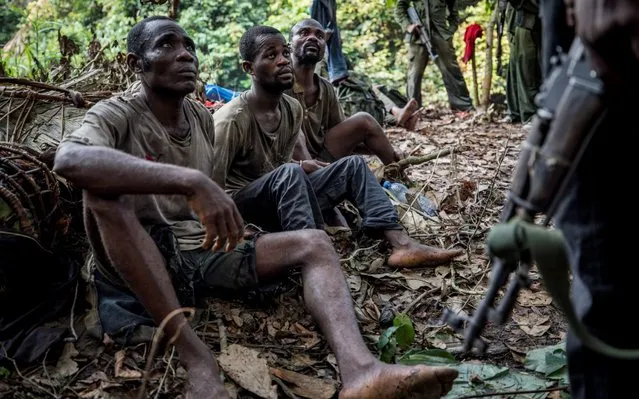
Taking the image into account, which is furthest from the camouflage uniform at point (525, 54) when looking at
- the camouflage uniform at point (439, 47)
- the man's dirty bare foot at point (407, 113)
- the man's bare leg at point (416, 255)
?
the man's bare leg at point (416, 255)

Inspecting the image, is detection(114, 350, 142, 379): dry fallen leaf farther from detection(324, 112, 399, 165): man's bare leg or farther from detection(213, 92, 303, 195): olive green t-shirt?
detection(324, 112, 399, 165): man's bare leg

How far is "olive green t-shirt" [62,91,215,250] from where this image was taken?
9.73ft

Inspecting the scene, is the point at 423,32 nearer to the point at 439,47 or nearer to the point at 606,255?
the point at 439,47

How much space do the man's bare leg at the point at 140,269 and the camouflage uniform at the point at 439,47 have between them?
7.83 meters

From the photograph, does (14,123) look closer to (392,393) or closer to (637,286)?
Result: (392,393)

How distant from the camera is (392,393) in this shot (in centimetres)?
240

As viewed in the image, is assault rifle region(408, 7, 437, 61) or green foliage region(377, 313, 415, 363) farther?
assault rifle region(408, 7, 437, 61)

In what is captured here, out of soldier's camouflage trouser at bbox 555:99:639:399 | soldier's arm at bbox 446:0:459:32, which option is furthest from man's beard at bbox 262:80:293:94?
soldier's arm at bbox 446:0:459:32

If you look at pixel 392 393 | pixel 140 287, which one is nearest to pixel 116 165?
pixel 140 287

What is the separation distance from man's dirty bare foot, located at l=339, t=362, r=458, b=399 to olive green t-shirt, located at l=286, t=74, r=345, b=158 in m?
2.75

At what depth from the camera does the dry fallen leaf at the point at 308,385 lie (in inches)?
107

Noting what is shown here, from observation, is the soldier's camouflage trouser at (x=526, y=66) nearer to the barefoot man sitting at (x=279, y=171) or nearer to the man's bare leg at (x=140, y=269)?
the barefoot man sitting at (x=279, y=171)

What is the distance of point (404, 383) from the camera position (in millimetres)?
2383

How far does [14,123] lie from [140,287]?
1.71 metres
